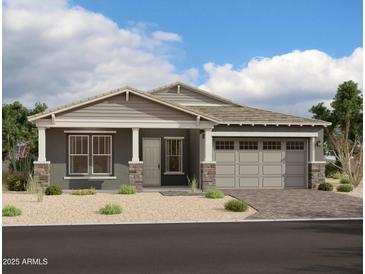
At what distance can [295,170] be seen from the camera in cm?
2566

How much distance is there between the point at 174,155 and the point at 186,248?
52.4ft

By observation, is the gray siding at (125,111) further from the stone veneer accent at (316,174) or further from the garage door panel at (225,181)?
the stone veneer accent at (316,174)

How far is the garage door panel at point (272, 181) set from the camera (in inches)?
998

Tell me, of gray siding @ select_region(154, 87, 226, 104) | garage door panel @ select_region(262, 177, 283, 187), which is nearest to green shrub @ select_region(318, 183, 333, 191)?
garage door panel @ select_region(262, 177, 283, 187)

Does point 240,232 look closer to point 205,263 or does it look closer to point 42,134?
point 205,263

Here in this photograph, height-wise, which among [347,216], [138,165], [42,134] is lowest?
[347,216]

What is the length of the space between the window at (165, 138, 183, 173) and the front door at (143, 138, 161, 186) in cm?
52

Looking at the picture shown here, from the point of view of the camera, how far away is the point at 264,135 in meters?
24.9

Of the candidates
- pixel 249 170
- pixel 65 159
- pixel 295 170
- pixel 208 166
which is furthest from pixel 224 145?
pixel 65 159

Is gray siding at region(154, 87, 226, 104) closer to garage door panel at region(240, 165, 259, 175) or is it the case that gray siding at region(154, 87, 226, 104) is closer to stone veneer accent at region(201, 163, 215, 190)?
garage door panel at region(240, 165, 259, 175)

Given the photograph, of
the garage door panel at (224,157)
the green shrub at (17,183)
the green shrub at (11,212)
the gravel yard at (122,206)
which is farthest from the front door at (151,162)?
the green shrub at (11,212)

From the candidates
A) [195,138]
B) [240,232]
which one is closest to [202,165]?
[195,138]

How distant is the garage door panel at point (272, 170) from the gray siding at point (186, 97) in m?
6.22

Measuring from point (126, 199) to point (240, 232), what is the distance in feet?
26.5
